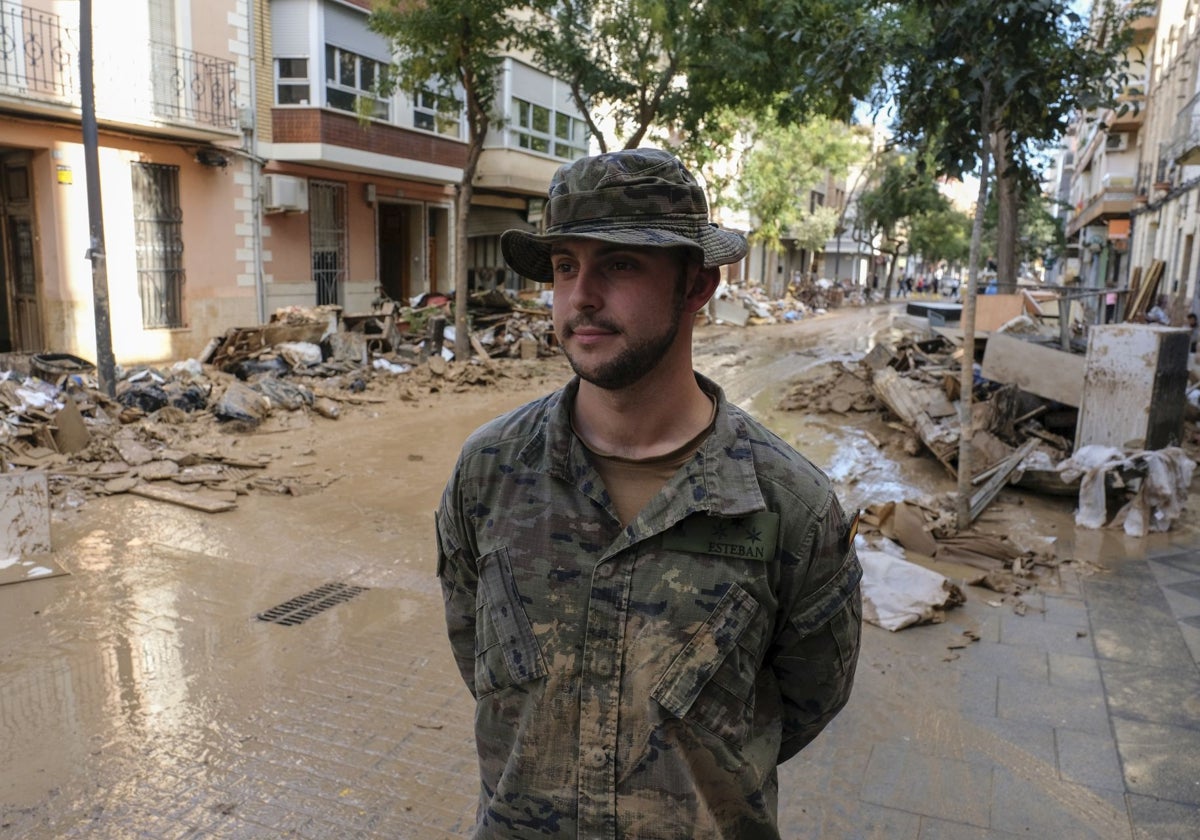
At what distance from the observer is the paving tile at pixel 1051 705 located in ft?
14.4

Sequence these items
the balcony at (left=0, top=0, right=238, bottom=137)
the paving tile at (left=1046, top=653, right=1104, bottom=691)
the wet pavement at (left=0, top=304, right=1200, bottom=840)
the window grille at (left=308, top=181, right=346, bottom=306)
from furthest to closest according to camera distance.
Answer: the window grille at (left=308, top=181, right=346, bottom=306) → the balcony at (left=0, top=0, right=238, bottom=137) → the paving tile at (left=1046, top=653, right=1104, bottom=691) → the wet pavement at (left=0, top=304, right=1200, bottom=840)

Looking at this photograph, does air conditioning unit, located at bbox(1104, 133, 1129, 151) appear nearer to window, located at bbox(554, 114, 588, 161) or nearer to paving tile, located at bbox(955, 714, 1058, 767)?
window, located at bbox(554, 114, 588, 161)

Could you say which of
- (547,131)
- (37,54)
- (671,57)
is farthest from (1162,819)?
(547,131)

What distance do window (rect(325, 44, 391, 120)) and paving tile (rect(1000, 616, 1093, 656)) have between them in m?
15.1

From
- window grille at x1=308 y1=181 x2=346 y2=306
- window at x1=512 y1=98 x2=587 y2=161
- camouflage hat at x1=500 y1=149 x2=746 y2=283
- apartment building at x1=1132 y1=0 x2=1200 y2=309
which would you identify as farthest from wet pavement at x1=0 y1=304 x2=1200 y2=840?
window at x1=512 y1=98 x2=587 y2=161

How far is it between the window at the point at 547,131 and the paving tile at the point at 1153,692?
20.6m

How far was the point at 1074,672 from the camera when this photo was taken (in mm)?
4930

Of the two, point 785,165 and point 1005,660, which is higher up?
point 785,165

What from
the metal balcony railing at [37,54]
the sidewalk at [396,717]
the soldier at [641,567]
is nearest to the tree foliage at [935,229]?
the metal balcony railing at [37,54]

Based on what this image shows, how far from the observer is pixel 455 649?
213 centimetres

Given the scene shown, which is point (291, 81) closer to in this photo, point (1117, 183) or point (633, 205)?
point (633, 205)

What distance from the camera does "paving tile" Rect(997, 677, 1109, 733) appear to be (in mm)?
4379

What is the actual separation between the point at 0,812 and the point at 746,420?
334 centimetres

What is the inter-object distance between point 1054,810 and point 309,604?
4.13m
